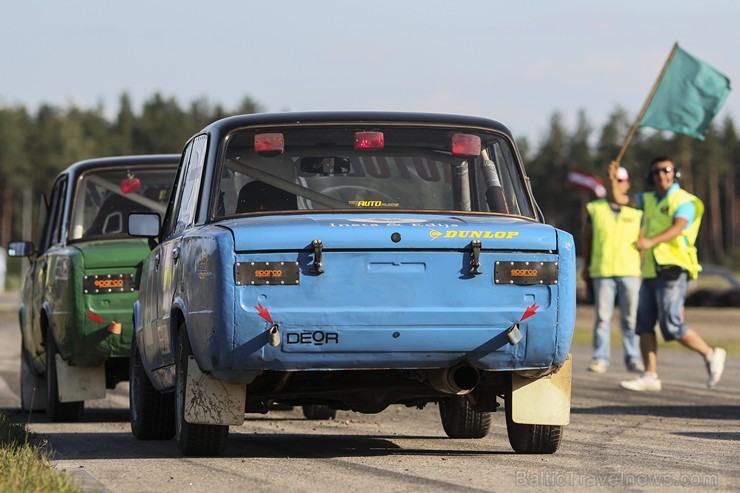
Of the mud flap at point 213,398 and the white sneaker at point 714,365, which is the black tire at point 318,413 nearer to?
the mud flap at point 213,398

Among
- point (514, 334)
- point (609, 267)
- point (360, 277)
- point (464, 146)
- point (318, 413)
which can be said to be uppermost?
point (464, 146)

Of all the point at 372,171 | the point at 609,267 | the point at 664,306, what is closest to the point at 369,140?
the point at 372,171

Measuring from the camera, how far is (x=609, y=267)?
55.8ft

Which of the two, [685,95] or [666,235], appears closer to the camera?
[666,235]

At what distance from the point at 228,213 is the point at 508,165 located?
5.02 ft

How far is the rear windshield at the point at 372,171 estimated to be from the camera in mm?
8227

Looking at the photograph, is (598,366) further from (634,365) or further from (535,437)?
(535,437)

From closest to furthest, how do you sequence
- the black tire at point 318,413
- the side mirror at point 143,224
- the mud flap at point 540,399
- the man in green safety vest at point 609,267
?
the mud flap at point 540,399 < the side mirror at point 143,224 < the black tire at point 318,413 < the man in green safety vest at point 609,267

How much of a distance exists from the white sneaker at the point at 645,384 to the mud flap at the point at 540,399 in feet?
20.1

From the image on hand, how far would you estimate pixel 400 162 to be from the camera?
27.5 ft

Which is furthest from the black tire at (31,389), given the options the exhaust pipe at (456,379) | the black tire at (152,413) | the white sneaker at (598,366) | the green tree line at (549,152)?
the green tree line at (549,152)

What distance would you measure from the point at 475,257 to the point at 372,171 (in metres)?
1.18

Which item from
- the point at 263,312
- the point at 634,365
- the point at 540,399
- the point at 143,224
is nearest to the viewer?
the point at 263,312

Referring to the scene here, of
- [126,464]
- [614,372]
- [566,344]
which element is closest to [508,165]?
[566,344]
